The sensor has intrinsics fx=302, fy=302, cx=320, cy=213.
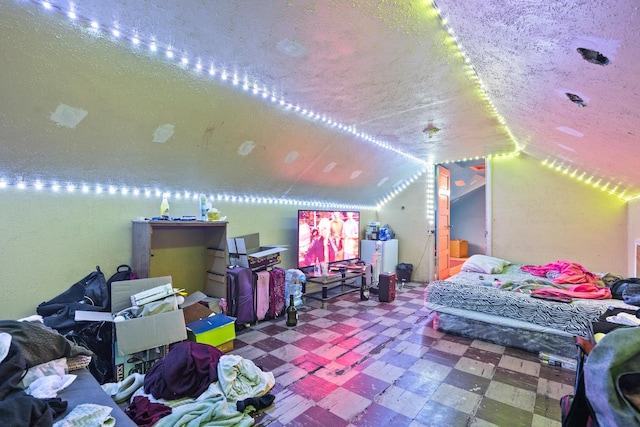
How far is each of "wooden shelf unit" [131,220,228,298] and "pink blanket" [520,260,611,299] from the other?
10.6ft

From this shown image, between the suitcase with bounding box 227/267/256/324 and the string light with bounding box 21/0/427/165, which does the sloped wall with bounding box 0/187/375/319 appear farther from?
the string light with bounding box 21/0/427/165

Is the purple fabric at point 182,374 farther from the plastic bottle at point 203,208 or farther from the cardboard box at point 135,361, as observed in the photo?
the plastic bottle at point 203,208

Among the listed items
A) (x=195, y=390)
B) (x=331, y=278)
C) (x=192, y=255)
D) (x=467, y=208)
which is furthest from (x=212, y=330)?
(x=467, y=208)

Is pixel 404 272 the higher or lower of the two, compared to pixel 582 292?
lower

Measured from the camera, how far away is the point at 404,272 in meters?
5.88

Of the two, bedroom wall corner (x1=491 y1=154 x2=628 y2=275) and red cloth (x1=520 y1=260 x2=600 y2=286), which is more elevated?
bedroom wall corner (x1=491 y1=154 x2=628 y2=275)

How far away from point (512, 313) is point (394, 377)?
141cm

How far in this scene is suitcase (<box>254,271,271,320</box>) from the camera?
11.4ft

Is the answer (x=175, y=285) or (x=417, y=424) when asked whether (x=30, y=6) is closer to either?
(x=175, y=285)

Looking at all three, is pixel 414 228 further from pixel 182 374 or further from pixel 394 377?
pixel 182 374

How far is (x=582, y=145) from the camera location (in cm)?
281

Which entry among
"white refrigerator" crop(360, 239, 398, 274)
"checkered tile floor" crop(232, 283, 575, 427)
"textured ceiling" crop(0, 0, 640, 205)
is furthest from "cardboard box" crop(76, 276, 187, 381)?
"white refrigerator" crop(360, 239, 398, 274)

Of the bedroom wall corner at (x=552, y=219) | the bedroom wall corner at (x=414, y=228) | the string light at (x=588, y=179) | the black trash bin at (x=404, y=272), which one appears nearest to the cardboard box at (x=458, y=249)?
the bedroom wall corner at (x=414, y=228)

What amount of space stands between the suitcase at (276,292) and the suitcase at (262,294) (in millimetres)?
55
